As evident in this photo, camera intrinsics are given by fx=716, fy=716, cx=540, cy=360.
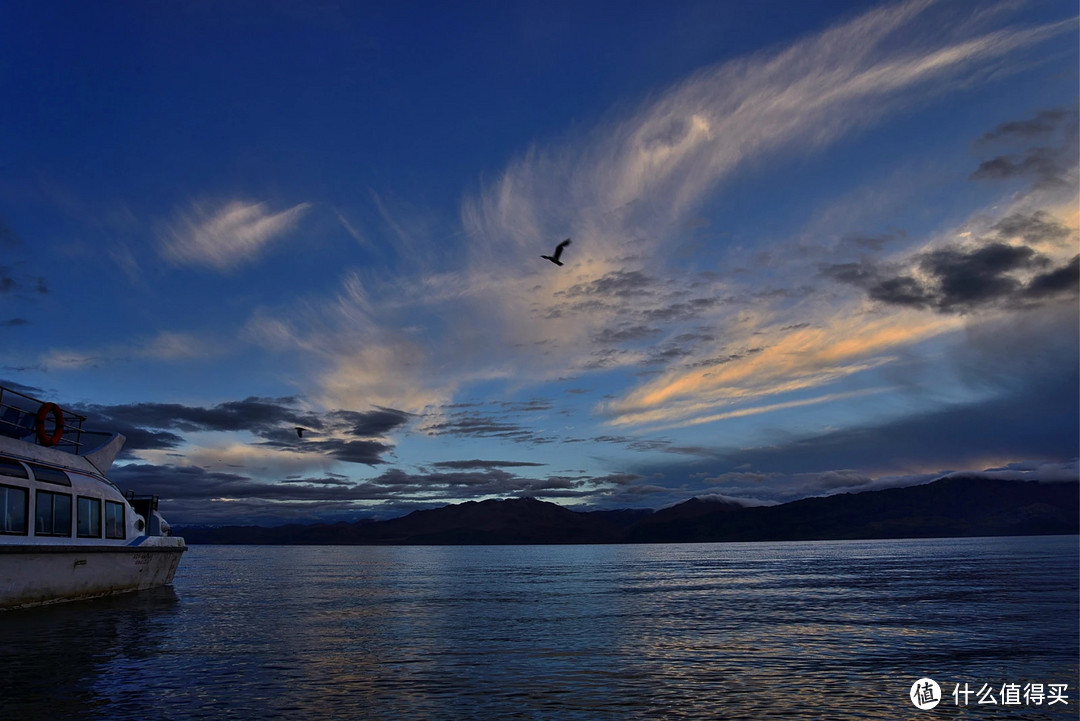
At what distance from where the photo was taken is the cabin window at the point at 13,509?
1168 inches

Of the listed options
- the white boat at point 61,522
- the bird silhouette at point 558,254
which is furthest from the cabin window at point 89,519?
the bird silhouette at point 558,254

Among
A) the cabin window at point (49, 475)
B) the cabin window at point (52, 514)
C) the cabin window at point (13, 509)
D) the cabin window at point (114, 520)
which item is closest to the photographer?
the cabin window at point (13, 509)

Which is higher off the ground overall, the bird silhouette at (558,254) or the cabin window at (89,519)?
the bird silhouette at (558,254)

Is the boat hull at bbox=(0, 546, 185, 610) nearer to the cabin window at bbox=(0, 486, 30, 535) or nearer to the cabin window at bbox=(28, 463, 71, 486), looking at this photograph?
the cabin window at bbox=(0, 486, 30, 535)

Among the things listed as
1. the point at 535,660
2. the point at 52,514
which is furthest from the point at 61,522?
the point at 535,660

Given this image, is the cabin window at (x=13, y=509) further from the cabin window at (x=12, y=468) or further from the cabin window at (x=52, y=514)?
the cabin window at (x=52, y=514)

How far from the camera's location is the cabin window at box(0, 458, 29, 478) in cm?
3009

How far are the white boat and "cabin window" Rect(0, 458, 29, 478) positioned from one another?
44mm

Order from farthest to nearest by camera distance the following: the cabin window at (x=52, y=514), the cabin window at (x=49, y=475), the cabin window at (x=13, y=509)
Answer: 1. the cabin window at (x=49, y=475)
2. the cabin window at (x=52, y=514)
3. the cabin window at (x=13, y=509)

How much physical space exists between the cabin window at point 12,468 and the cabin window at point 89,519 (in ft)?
16.4

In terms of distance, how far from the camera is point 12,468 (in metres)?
30.8

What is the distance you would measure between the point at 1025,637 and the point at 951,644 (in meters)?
4.07

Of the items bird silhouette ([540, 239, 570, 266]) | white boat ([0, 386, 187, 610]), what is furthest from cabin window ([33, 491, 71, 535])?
bird silhouette ([540, 239, 570, 266])

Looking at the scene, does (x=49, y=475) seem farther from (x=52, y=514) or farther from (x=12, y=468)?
(x=12, y=468)
